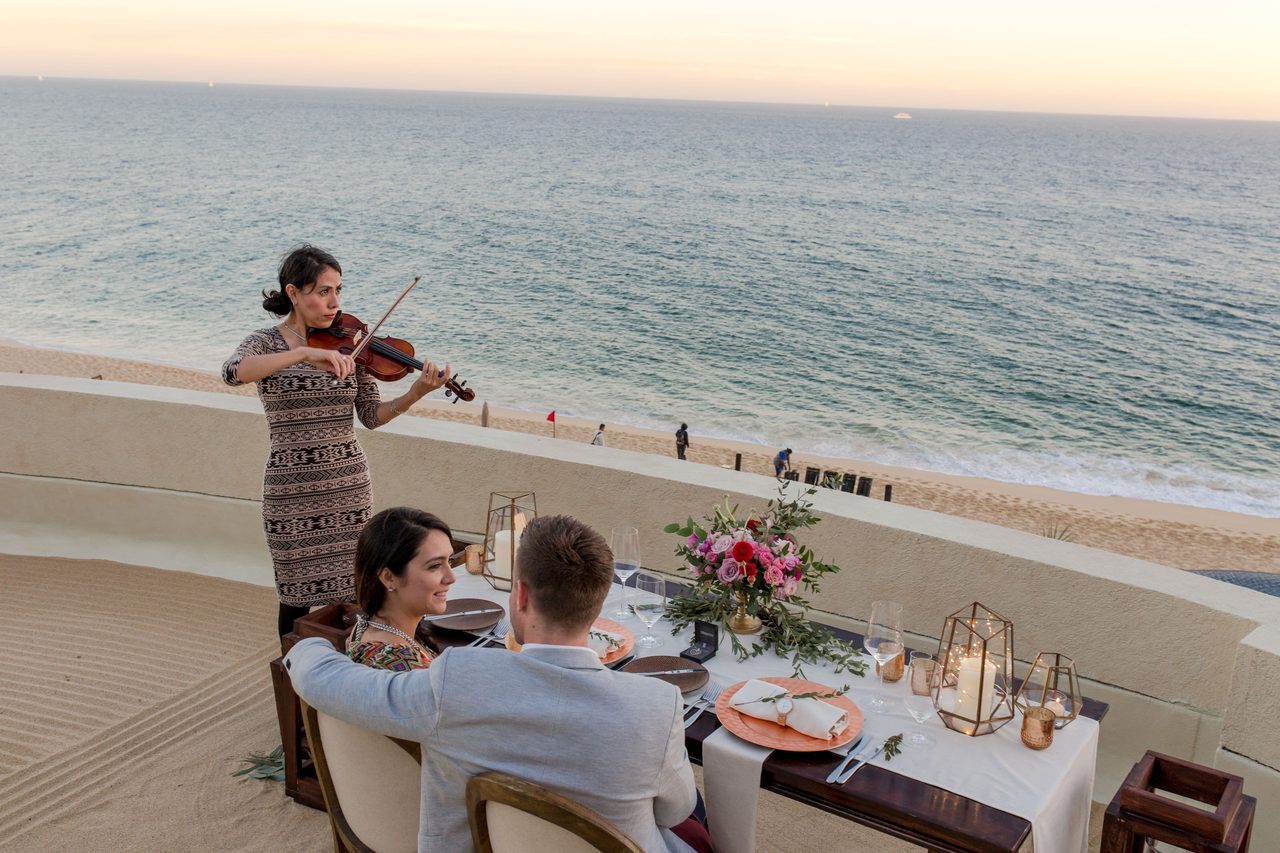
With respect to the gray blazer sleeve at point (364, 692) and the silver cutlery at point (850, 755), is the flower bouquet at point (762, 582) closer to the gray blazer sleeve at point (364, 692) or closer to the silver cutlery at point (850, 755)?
the silver cutlery at point (850, 755)

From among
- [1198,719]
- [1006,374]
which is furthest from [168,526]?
[1006,374]

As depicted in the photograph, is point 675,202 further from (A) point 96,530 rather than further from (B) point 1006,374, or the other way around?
(A) point 96,530

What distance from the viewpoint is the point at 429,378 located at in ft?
11.8

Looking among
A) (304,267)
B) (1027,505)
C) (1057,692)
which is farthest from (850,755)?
(1027,505)

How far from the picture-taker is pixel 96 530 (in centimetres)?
542

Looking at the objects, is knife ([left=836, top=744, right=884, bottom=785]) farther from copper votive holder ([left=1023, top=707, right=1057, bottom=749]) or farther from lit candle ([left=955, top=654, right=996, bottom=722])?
copper votive holder ([left=1023, top=707, right=1057, bottom=749])

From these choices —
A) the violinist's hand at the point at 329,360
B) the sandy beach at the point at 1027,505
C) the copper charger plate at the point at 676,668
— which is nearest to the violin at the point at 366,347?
the violinist's hand at the point at 329,360

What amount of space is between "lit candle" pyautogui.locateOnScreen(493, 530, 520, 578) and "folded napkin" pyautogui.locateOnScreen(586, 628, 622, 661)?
441mm

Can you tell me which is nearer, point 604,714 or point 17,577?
point 604,714

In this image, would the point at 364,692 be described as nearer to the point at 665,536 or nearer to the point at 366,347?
the point at 366,347

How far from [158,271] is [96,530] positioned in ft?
119

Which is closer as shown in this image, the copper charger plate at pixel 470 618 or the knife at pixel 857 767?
the knife at pixel 857 767

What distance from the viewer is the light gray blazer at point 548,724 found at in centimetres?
183

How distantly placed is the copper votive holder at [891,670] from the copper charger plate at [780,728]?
0.13 meters
